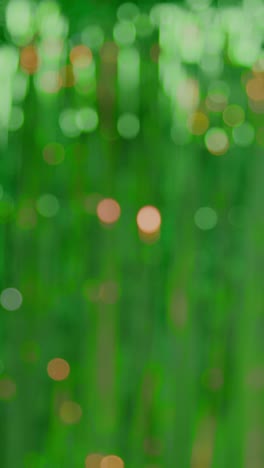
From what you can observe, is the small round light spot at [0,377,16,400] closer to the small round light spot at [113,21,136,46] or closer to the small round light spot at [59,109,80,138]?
the small round light spot at [59,109,80,138]

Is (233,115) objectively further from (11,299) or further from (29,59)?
(11,299)

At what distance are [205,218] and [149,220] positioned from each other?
9cm

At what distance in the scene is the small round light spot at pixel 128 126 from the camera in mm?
1077

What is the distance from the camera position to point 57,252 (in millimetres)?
1084

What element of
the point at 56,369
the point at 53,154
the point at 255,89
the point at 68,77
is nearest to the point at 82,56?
the point at 68,77

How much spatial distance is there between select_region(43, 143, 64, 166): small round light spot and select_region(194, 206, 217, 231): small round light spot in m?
0.25

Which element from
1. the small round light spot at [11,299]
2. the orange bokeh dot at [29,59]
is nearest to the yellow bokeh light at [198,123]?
the orange bokeh dot at [29,59]

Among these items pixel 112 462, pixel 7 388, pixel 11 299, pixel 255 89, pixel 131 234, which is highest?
pixel 255 89

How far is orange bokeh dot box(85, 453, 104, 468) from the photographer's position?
1.07 metres

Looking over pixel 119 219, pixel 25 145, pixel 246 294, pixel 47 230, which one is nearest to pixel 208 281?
pixel 246 294

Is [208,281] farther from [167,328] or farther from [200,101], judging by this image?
[200,101]

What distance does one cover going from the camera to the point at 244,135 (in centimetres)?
107

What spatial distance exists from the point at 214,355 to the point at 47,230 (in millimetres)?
346

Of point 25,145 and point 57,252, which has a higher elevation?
point 25,145
